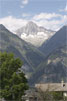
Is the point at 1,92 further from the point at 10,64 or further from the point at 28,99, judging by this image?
the point at 28,99

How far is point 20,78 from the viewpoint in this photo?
65.6 m

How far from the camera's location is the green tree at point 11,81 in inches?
2539

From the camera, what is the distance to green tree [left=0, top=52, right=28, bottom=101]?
6450cm

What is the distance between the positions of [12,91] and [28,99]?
131 ft

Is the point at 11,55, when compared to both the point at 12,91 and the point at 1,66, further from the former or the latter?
the point at 12,91

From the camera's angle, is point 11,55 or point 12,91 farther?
point 11,55

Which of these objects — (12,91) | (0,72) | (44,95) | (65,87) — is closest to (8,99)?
(12,91)

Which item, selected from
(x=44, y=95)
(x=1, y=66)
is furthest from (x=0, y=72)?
(x=44, y=95)

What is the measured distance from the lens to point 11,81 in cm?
6494

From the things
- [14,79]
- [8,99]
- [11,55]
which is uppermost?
→ [11,55]

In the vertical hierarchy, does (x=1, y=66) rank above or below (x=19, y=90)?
above

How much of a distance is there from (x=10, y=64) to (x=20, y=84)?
17.5ft

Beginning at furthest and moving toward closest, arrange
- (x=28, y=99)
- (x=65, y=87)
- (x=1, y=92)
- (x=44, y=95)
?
(x=65, y=87) → (x=28, y=99) → (x=1, y=92) → (x=44, y=95)

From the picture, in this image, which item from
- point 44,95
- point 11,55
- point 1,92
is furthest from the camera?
point 11,55
